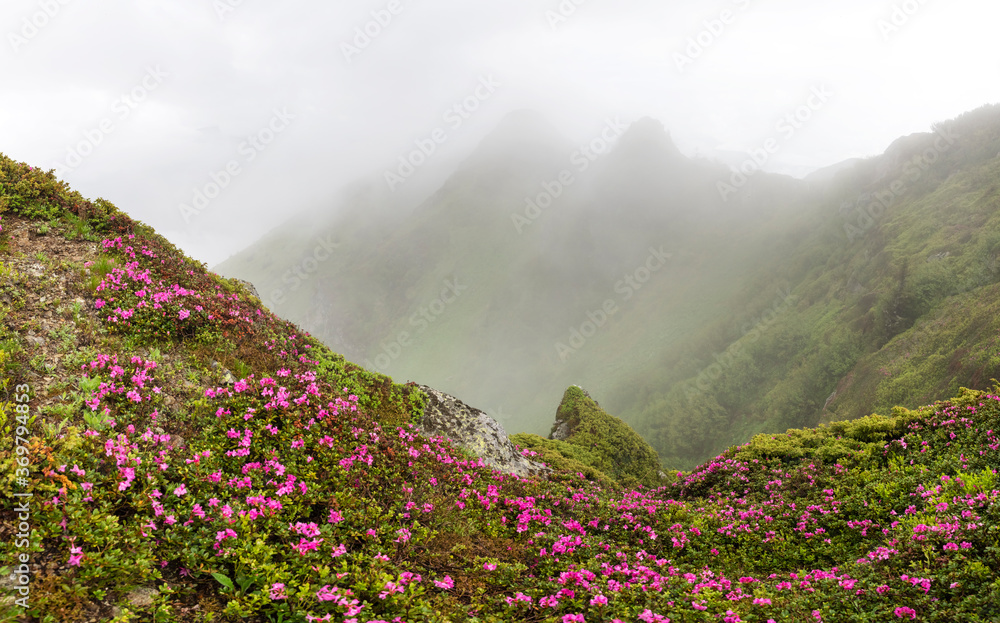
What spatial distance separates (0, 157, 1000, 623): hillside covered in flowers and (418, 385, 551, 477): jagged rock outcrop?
1.90m

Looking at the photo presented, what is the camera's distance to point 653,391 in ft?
356

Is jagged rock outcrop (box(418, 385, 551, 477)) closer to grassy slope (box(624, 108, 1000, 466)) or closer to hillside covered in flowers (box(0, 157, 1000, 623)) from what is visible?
hillside covered in flowers (box(0, 157, 1000, 623))

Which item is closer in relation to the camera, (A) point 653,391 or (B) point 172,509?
(B) point 172,509

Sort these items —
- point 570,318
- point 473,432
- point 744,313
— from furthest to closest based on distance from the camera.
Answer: point 570,318 → point 744,313 → point 473,432

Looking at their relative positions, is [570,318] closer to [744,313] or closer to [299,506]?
[744,313]

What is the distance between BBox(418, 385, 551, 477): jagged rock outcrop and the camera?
15.0 metres

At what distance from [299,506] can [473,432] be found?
9.36 m

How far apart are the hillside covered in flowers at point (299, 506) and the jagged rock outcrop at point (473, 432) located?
1.90 m

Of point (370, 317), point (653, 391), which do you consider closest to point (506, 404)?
point (653, 391)

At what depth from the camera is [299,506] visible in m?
6.71

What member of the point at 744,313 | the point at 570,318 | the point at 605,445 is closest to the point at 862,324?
the point at 744,313

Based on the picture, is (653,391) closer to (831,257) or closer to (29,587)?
(831,257)

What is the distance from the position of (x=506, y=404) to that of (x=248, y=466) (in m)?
132

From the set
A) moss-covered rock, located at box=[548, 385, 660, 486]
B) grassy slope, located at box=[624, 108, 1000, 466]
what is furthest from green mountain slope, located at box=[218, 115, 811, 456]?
moss-covered rock, located at box=[548, 385, 660, 486]
